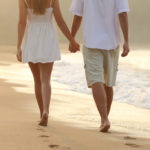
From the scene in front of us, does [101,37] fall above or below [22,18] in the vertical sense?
below

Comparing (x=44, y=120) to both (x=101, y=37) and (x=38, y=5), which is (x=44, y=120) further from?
(x=38, y=5)

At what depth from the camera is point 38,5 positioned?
15.1 feet

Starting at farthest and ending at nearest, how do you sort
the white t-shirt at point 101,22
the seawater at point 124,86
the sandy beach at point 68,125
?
the seawater at point 124,86
the white t-shirt at point 101,22
the sandy beach at point 68,125

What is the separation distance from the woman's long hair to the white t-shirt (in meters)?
0.30

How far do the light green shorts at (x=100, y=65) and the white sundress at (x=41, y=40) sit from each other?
238mm

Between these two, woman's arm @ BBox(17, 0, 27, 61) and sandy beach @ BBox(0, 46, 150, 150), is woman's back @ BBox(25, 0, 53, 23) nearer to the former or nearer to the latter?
woman's arm @ BBox(17, 0, 27, 61)

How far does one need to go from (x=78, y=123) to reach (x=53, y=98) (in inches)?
87.0

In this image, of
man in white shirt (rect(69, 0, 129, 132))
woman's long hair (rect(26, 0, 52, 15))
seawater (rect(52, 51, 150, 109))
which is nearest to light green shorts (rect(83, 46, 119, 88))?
man in white shirt (rect(69, 0, 129, 132))

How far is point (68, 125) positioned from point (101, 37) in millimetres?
764

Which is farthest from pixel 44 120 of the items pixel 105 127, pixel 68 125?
pixel 105 127

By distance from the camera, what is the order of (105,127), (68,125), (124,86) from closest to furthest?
1. (105,127)
2. (68,125)
3. (124,86)

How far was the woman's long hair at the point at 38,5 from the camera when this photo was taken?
460cm

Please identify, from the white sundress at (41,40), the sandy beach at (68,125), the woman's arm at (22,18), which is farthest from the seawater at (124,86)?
the woman's arm at (22,18)

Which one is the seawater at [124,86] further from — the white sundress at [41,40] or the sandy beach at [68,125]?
the white sundress at [41,40]
